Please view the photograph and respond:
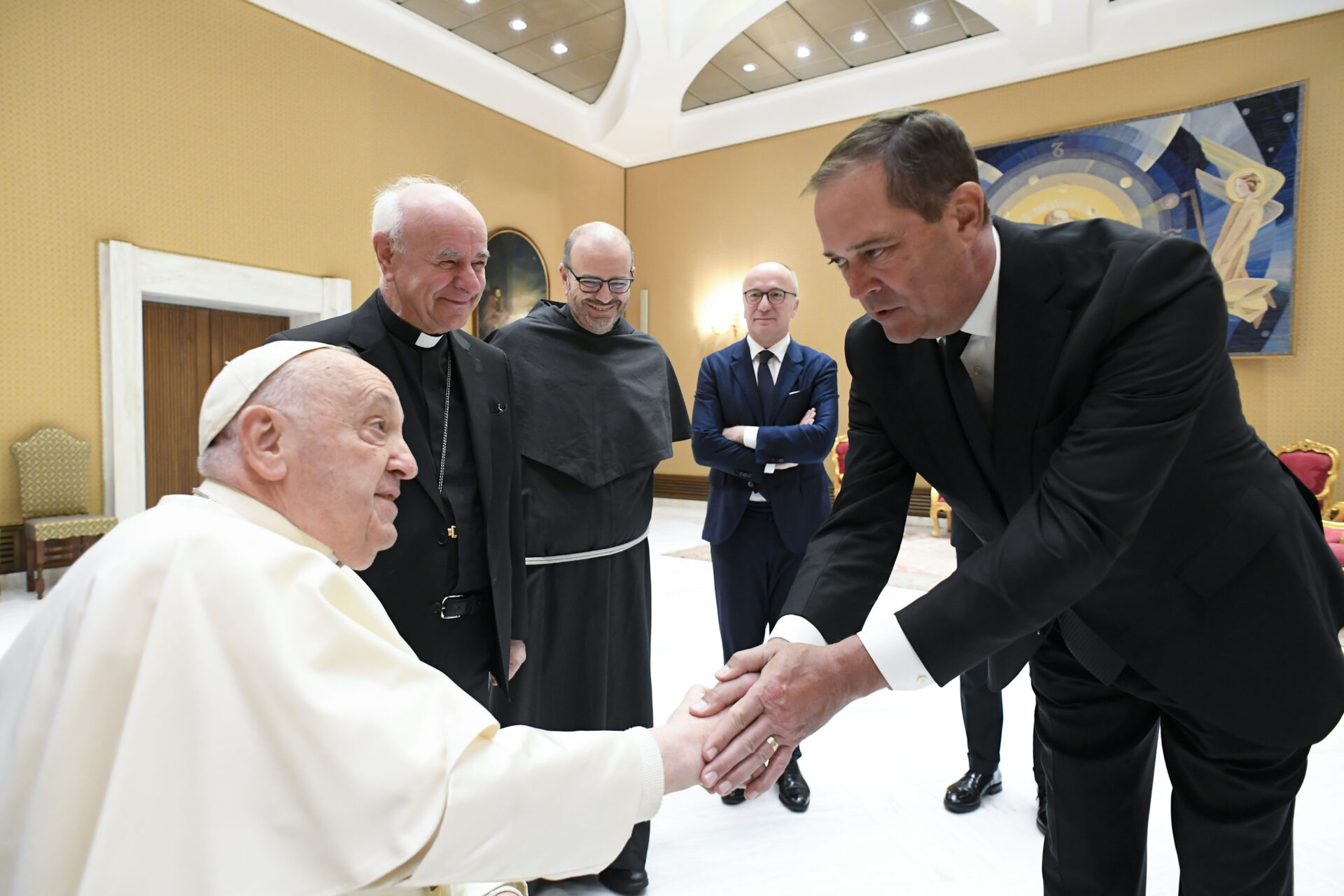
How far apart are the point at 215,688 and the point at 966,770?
3308 millimetres

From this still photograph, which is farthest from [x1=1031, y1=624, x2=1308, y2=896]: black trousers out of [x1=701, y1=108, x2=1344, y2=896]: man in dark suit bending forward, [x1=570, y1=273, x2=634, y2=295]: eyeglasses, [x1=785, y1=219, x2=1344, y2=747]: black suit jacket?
[x1=570, y1=273, x2=634, y2=295]: eyeglasses

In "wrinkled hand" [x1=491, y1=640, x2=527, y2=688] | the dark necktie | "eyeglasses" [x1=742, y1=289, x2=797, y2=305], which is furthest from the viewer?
the dark necktie

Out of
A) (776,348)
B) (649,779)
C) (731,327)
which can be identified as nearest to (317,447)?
(649,779)

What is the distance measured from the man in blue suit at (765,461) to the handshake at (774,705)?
180 centimetres

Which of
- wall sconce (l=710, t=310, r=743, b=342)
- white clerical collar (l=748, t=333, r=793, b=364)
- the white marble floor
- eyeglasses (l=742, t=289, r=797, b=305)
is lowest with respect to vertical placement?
the white marble floor

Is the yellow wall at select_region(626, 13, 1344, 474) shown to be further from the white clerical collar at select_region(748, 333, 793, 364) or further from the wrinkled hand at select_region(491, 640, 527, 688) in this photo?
the wrinkled hand at select_region(491, 640, 527, 688)

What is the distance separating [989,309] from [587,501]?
63.7 inches

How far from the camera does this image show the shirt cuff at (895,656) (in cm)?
160

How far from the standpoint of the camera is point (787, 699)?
5.57 ft

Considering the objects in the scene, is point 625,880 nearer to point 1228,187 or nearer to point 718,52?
point 1228,187

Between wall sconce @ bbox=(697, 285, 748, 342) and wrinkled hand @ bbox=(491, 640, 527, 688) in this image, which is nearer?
wrinkled hand @ bbox=(491, 640, 527, 688)

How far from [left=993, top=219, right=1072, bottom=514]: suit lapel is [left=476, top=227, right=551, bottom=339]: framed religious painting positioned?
9853mm

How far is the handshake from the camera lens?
5.40 ft

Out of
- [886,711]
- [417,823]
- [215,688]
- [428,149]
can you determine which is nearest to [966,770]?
[886,711]
